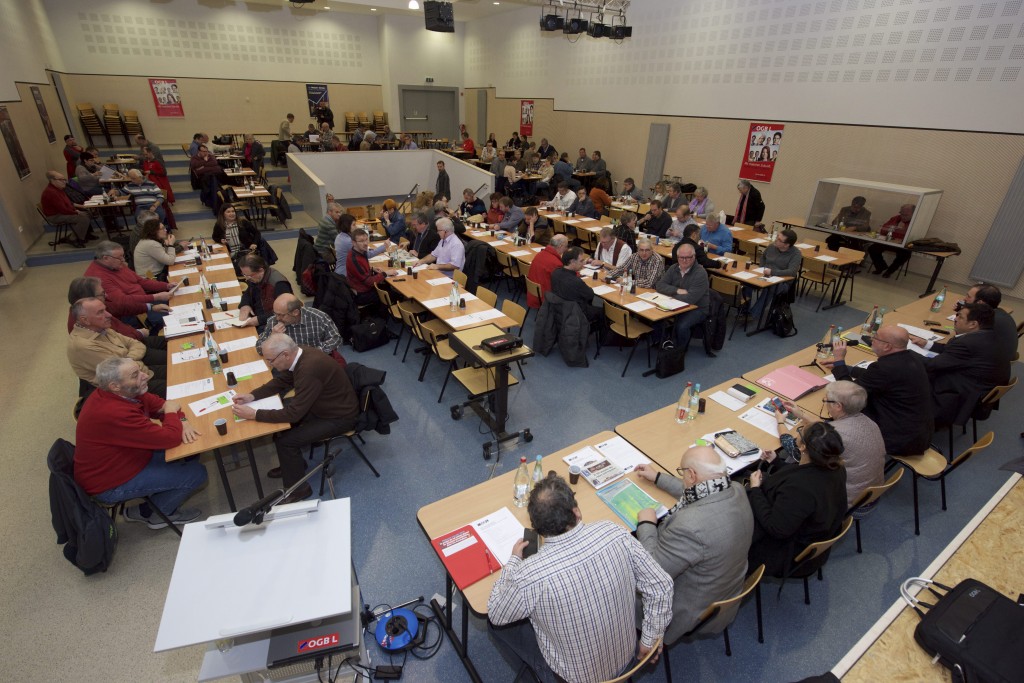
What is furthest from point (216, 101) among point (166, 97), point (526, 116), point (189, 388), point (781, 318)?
point (781, 318)

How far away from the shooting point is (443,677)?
2.82 m

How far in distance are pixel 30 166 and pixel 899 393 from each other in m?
15.3

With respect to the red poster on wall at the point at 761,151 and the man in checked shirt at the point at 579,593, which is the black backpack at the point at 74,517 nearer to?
the man in checked shirt at the point at 579,593

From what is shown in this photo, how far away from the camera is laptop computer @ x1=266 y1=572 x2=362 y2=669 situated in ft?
6.28

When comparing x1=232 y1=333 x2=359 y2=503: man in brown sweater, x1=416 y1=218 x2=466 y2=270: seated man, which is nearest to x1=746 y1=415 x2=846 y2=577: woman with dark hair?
x1=232 y1=333 x2=359 y2=503: man in brown sweater

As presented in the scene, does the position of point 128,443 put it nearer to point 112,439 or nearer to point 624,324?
point 112,439

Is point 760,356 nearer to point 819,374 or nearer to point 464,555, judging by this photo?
point 819,374

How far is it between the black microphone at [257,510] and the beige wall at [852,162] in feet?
38.0

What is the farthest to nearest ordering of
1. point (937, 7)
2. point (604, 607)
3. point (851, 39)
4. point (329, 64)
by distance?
point (329, 64) < point (851, 39) < point (937, 7) < point (604, 607)

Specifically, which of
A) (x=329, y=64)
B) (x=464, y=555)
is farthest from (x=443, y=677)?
(x=329, y=64)

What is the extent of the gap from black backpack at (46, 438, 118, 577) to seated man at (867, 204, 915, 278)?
1208 cm

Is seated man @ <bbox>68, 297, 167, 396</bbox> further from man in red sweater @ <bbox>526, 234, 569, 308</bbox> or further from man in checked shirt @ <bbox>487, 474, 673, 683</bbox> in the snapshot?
man in red sweater @ <bbox>526, 234, 569, 308</bbox>

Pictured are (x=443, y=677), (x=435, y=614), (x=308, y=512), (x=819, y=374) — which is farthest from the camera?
(x=819, y=374)

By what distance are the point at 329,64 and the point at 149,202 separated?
36.7 ft
